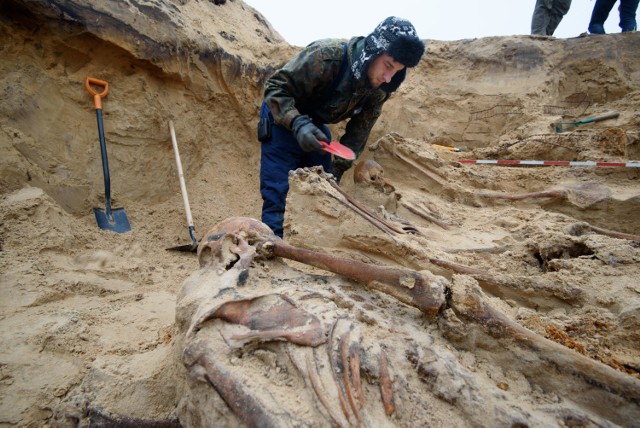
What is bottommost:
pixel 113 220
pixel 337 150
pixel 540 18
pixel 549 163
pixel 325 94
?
pixel 113 220

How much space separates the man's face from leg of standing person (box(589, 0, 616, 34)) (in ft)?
15.4

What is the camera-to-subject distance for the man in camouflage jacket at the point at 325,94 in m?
2.48

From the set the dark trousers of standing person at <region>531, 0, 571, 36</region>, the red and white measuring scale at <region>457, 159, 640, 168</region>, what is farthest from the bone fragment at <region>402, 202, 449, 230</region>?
the dark trousers of standing person at <region>531, 0, 571, 36</region>

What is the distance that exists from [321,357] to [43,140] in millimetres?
3363

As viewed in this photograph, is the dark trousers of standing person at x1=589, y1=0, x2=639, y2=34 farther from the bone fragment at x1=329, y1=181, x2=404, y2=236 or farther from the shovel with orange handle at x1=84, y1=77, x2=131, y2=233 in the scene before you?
the shovel with orange handle at x1=84, y1=77, x2=131, y2=233

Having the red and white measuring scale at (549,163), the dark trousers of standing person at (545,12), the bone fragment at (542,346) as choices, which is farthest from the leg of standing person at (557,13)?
the bone fragment at (542,346)

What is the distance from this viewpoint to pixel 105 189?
134 inches

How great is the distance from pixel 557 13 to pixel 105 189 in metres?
7.34

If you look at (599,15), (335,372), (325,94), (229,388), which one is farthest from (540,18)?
(229,388)

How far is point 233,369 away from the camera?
47.8 inches

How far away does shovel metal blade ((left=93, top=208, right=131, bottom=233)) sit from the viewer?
3385 millimetres

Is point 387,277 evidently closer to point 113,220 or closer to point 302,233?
point 302,233

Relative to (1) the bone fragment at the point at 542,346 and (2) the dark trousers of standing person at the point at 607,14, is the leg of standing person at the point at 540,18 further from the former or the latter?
(1) the bone fragment at the point at 542,346

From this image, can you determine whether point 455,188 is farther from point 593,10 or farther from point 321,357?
point 593,10
